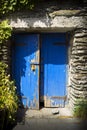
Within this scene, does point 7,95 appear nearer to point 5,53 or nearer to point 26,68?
point 5,53

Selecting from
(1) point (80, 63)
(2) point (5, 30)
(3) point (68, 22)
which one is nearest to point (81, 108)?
(1) point (80, 63)

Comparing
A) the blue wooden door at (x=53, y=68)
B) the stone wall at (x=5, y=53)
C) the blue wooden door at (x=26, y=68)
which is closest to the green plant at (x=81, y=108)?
the blue wooden door at (x=53, y=68)

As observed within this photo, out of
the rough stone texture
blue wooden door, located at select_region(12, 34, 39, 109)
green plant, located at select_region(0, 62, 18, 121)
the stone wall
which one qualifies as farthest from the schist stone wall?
green plant, located at select_region(0, 62, 18, 121)

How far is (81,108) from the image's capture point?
649cm

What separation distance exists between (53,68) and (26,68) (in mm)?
743

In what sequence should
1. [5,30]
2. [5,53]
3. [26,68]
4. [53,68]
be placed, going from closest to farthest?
[5,30] < [5,53] < [26,68] < [53,68]

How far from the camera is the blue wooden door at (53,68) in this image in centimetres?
736

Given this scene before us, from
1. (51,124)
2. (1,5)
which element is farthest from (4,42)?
(51,124)

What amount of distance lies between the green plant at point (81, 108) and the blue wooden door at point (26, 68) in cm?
119

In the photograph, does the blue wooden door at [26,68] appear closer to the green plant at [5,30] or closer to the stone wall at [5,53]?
the stone wall at [5,53]

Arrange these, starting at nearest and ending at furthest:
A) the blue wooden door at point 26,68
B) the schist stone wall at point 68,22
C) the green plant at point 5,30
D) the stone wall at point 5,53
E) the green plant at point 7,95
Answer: the green plant at point 7,95 → the green plant at point 5,30 → the schist stone wall at point 68,22 → the stone wall at point 5,53 → the blue wooden door at point 26,68

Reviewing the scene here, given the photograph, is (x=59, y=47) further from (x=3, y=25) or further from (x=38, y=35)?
(x=3, y=25)

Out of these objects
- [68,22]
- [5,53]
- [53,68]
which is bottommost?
[53,68]

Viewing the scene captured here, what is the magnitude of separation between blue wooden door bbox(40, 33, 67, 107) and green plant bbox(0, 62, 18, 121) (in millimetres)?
1155
